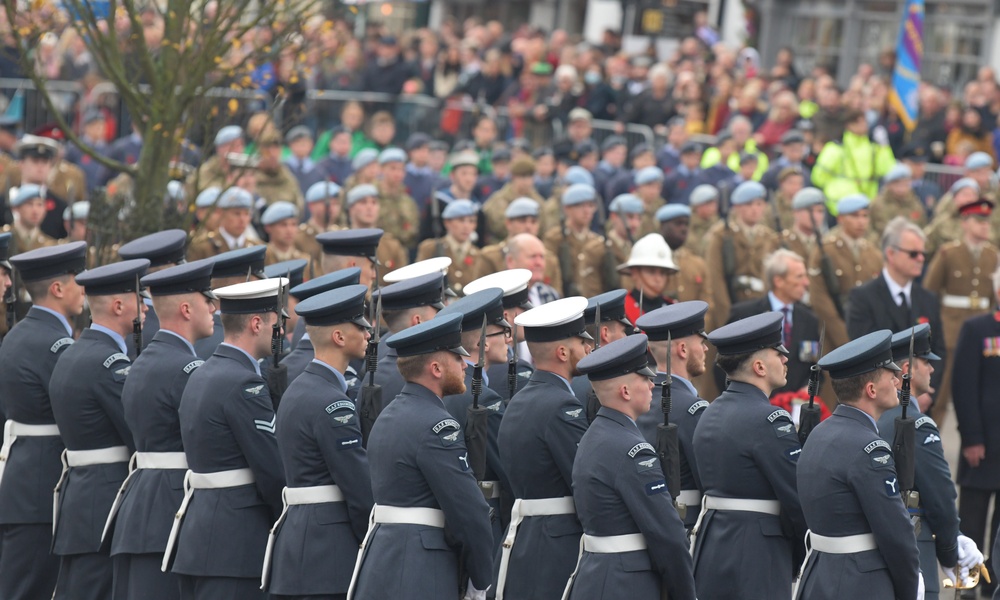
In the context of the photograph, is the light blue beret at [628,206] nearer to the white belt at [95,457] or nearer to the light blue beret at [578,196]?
the light blue beret at [578,196]

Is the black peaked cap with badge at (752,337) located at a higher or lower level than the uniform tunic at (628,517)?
higher

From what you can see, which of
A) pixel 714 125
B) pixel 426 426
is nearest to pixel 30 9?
pixel 426 426

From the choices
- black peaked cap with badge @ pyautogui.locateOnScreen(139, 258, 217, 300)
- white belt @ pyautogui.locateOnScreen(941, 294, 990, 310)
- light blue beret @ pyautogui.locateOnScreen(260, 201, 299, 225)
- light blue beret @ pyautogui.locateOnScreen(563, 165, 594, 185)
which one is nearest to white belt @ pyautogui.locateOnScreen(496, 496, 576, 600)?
black peaked cap with badge @ pyautogui.locateOnScreen(139, 258, 217, 300)

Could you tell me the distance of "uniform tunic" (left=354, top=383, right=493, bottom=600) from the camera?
593cm

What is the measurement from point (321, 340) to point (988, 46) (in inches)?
715

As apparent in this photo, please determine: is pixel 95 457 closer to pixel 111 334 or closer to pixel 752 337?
pixel 111 334

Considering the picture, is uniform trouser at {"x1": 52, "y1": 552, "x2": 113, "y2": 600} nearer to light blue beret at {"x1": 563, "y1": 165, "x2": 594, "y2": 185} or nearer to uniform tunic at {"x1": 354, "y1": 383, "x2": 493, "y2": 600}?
uniform tunic at {"x1": 354, "y1": 383, "x2": 493, "y2": 600}

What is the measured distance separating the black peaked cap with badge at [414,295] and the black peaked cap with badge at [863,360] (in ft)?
5.91

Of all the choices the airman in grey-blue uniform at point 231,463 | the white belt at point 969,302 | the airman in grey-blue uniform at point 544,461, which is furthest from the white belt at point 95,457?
the white belt at point 969,302

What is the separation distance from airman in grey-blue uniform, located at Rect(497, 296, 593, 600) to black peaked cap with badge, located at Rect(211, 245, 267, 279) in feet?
6.10

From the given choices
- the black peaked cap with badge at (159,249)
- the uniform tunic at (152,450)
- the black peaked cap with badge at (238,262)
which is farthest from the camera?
the black peaked cap with badge at (159,249)

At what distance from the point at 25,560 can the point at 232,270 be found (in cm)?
167

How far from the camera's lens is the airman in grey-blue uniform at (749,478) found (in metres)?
6.40

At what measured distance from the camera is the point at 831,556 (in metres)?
6.12
